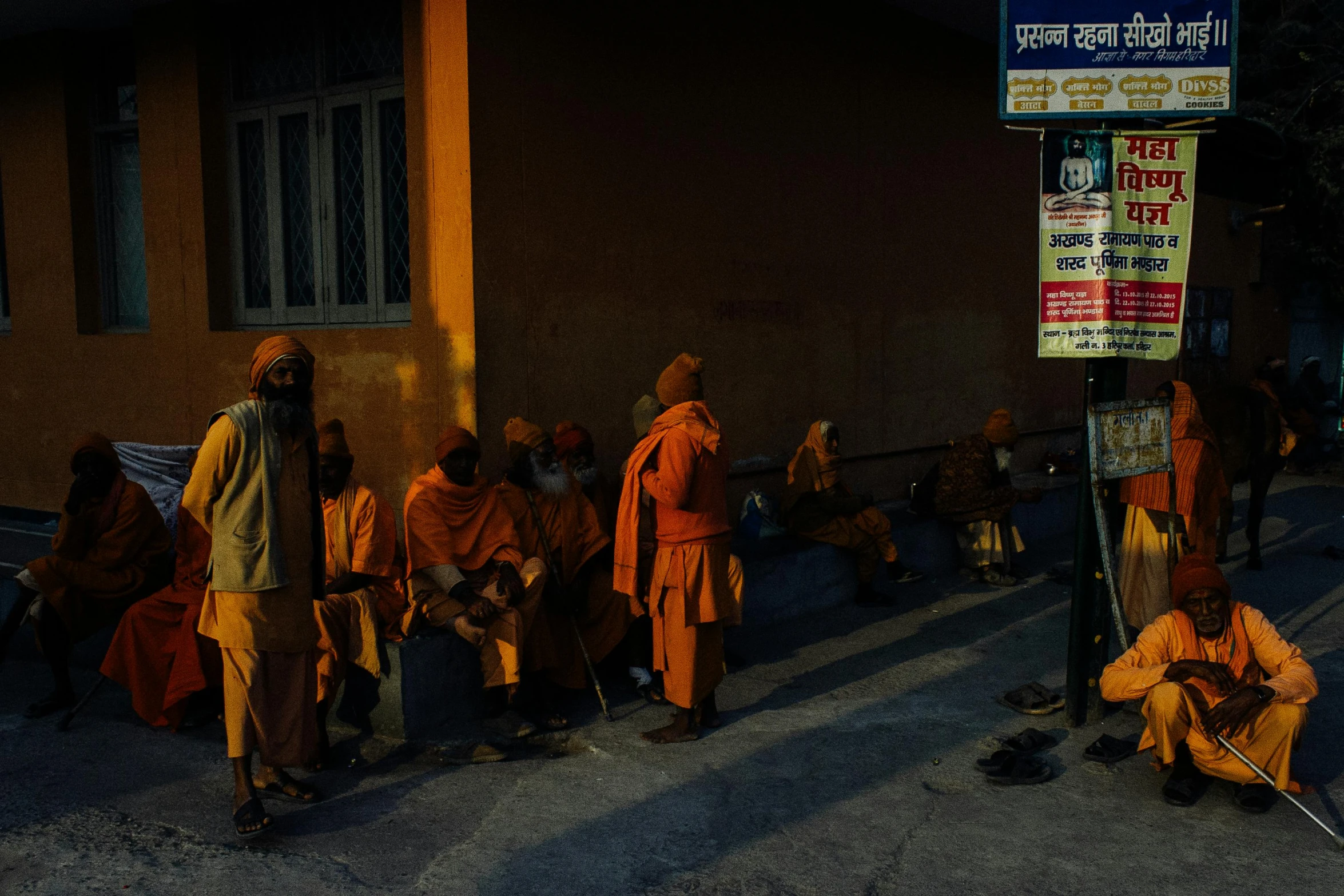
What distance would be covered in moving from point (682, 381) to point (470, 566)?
133 cm

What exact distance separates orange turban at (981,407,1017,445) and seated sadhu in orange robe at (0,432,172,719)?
5572 mm

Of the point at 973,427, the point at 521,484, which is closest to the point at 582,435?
the point at 521,484

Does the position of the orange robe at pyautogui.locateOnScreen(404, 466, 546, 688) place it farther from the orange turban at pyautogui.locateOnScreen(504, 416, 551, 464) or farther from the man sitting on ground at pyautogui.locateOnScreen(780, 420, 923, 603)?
the man sitting on ground at pyautogui.locateOnScreen(780, 420, 923, 603)

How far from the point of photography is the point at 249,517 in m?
4.03

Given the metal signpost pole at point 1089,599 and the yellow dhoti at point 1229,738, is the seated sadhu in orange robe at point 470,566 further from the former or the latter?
the yellow dhoti at point 1229,738

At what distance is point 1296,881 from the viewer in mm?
3588

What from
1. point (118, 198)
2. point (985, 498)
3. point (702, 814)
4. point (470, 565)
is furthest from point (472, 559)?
point (118, 198)

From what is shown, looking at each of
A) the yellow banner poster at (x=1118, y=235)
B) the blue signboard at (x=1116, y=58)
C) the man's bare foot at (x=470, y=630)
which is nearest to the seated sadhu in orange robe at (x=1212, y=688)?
the yellow banner poster at (x=1118, y=235)

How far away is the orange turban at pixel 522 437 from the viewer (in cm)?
562

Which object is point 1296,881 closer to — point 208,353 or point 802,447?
point 802,447

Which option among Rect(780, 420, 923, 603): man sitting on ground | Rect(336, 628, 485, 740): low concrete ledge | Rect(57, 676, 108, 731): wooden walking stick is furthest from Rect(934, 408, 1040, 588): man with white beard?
Rect(57, 676, 108, 731): wooden walking stick

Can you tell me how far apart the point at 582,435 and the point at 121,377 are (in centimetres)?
385

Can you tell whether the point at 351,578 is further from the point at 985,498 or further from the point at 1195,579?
the point at 985,498

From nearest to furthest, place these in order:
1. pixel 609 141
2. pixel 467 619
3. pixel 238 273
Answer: pixel 467 619, pixel 609 141, pixel 238 273
